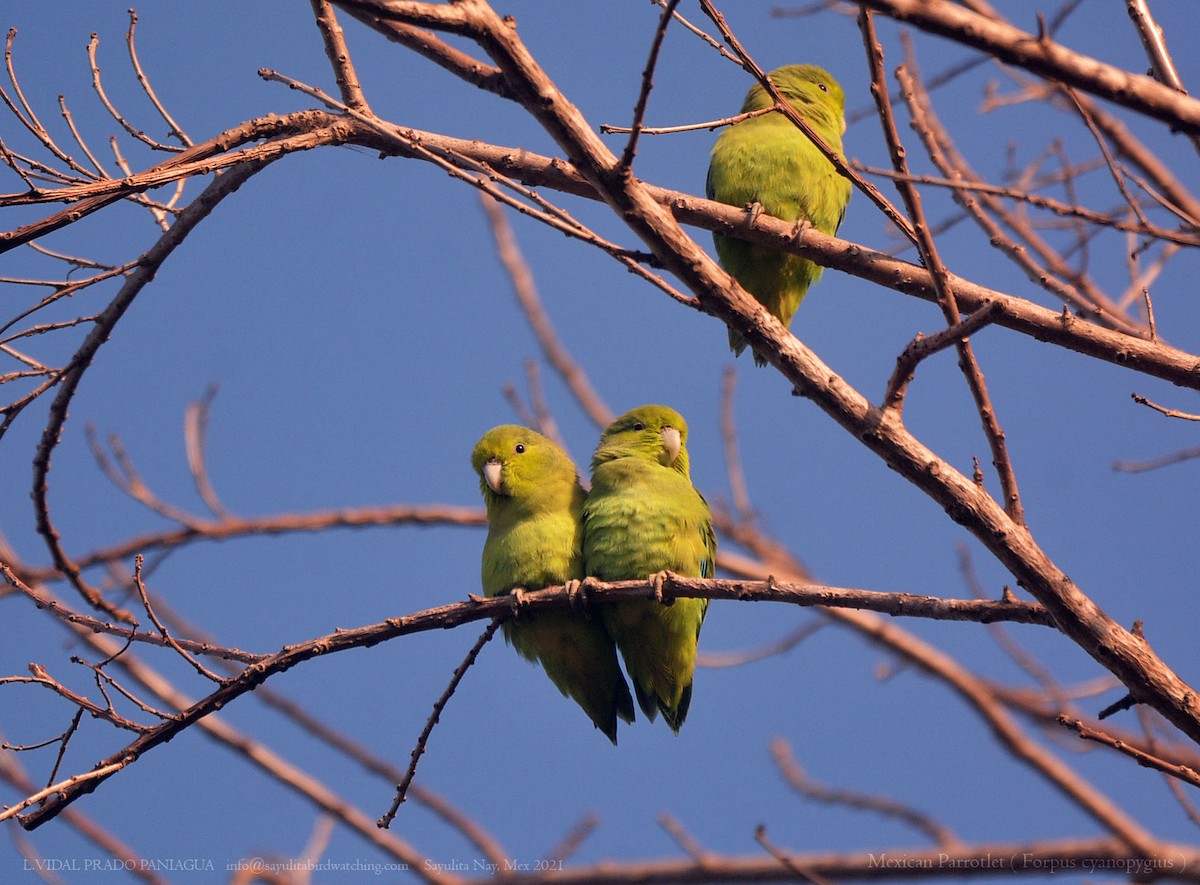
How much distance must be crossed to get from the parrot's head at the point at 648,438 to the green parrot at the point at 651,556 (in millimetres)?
144

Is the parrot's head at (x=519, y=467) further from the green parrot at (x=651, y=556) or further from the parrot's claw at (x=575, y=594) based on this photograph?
the parrot's claw at (x=575, y=594)

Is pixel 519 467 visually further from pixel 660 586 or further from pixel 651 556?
pixel 660 586

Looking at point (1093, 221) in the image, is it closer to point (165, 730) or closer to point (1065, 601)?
point (1065, 601)

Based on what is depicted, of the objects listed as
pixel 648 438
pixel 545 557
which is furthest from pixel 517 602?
pixel 648 438

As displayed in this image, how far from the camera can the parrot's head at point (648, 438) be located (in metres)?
5.81

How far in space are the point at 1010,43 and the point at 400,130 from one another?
2.62 meters

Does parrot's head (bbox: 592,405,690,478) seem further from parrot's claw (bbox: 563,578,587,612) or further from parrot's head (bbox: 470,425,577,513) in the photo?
parrot's claw (bbox: 563,578,587,612)

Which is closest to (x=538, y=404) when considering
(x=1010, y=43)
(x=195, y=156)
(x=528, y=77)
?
(x=195, y=156)

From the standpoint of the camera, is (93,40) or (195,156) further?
(93,40)

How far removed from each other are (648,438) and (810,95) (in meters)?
2.60

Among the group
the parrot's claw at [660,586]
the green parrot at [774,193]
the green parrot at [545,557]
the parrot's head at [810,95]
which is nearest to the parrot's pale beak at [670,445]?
the green parrot at [545,557]

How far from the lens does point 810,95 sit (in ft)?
22.4

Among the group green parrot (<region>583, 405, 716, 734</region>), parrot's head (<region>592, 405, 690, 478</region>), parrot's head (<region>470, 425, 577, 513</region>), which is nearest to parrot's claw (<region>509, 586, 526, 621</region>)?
green parrot (<region>583, 405, 716, 734</region>)

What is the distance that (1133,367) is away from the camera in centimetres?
406
